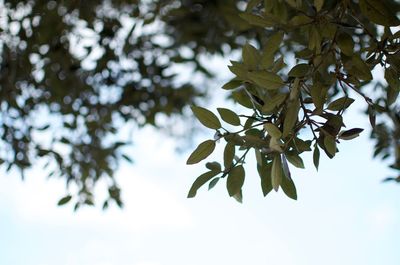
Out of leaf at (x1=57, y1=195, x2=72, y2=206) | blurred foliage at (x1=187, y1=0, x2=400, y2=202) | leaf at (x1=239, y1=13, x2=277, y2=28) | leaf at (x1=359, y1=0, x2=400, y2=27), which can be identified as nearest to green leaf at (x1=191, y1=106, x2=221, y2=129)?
blurred foliage at (x1=187, y1=0, x2=400, y2=202)

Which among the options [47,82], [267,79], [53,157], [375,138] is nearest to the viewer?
[267,79]

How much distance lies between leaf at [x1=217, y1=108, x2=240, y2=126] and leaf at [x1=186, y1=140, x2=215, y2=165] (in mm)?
51

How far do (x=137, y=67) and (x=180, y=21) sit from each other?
1.11 feet

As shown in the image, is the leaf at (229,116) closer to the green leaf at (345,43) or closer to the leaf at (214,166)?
the leaf at (214,166)

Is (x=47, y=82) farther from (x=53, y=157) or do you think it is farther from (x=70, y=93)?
(x=53, y=157)

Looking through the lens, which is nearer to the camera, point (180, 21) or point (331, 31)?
point (331, 31)

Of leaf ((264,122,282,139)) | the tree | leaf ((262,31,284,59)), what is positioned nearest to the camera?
leaf ((264,122,282,139))

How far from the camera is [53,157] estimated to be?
90.7 inches

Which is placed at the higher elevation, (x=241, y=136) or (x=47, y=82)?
(x=47, y=82)

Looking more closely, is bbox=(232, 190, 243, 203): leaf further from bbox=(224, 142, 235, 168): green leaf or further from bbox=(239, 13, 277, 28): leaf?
bbox=(239, 13, 277, 28): leaf

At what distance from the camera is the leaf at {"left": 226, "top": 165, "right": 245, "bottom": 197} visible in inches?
36.4

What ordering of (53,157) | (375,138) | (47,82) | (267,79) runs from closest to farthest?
(267,79) < (375,138) < (53,157) < (47,82)

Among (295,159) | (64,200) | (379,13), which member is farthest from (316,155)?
(64,200)

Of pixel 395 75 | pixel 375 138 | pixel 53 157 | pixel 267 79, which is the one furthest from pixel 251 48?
pixel 53 157
